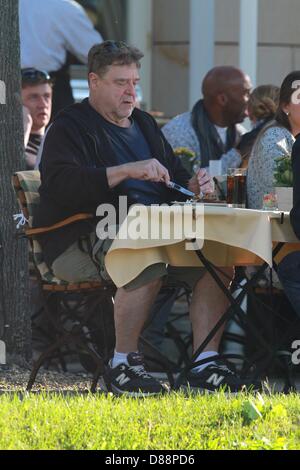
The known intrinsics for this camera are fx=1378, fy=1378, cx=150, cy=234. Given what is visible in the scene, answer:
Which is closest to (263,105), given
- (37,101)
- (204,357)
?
(37,101)

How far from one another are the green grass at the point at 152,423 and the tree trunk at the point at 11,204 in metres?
1.39

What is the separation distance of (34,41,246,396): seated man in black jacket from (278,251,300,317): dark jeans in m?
0.32

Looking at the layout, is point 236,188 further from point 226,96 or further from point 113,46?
point 226,96

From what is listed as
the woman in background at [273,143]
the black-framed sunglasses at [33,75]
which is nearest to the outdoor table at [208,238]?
the woman in background at [273,143]

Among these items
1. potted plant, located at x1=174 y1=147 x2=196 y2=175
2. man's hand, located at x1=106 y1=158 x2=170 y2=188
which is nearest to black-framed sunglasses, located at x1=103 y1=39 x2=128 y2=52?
man's hand, located at x1=106 y1=158 x2=170 y2=188

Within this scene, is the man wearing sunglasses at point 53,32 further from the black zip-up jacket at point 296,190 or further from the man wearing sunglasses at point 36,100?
the black zip-up jacket at point 296,190

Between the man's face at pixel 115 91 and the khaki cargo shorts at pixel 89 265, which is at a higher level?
the man's face at pixel 115 91

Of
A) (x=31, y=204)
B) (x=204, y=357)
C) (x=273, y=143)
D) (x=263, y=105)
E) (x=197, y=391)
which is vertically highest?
(x=263, y=105)

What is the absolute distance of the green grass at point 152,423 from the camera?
4961mm

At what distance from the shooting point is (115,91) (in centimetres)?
692

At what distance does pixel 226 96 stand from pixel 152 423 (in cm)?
429
